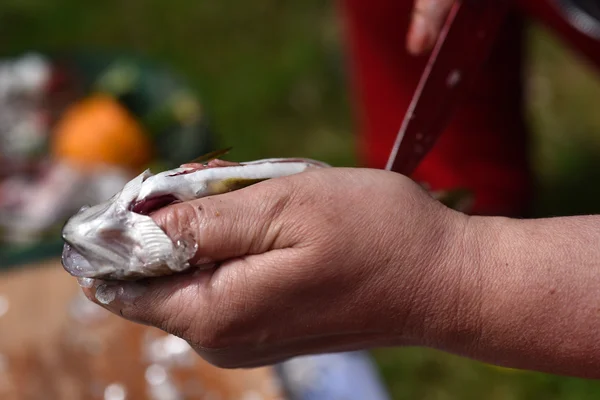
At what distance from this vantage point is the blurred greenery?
1890mm

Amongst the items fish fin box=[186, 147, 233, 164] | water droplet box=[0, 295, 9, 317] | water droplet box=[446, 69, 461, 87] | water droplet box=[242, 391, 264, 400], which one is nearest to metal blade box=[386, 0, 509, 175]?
water droplet box=[446, 69, 461, 87]

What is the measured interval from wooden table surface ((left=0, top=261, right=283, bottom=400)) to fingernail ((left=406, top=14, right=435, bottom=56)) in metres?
0.69

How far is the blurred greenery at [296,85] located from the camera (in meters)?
1.89

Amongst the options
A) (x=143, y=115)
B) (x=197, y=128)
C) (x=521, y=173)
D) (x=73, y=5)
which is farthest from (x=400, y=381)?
(x=73, y=5)

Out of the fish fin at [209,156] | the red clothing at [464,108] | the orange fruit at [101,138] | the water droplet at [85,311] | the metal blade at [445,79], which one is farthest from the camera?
the orange fruit at [101,138]

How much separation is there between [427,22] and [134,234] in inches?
26.3

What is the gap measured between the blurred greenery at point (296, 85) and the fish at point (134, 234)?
1.28 meters

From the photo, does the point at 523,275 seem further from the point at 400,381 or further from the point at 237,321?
the point at 400,381

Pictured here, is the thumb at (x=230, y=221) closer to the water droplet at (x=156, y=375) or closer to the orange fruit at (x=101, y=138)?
the water droplet at (x=156, y=375)

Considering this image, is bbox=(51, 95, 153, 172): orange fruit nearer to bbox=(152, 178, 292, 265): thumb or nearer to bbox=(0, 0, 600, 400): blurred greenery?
bbox=(0, 0, 600, 400): blurred greenery

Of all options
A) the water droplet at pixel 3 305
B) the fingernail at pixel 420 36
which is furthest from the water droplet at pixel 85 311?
the fingernail at pixel 420 36

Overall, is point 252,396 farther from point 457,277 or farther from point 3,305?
point 457,277

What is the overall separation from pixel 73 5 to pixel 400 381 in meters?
2.27

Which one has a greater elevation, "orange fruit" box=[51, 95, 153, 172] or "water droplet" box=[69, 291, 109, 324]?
"orange fruit" box=[51, 95, 153, 172]
